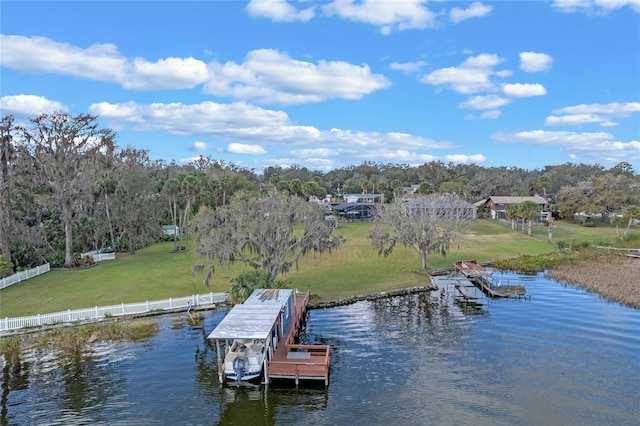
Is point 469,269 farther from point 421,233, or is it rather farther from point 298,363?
point 298,363

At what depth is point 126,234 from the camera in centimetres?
5959

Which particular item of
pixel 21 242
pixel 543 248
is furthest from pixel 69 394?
pixel 543 248

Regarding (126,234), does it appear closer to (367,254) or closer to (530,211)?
(367,254)

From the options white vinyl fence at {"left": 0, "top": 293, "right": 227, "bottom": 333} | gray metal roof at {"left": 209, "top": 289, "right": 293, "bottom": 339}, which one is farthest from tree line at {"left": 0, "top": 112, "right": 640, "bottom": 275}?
gray metal roof at {"left": 209, "top": 289, "right": 293, "bottom": 339}

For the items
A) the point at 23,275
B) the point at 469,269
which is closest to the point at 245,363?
the point at 469,269

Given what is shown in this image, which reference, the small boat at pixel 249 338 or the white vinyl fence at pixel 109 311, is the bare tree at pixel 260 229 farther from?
the small boat at pixel 249 338

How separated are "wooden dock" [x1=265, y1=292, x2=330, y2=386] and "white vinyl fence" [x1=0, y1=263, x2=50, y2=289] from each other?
28134 millimetres

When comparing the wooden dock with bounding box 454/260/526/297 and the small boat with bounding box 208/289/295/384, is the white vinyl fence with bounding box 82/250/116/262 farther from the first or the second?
the wooden dock with bounding box 454/260/526/297

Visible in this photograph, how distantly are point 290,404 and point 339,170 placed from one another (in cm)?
16878

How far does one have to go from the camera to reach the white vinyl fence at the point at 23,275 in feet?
125

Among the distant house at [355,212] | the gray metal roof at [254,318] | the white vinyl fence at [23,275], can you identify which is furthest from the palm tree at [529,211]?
the white vinyl fence at [23,275]

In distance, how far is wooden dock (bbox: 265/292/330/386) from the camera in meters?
20.8

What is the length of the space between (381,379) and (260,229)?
51.9ft

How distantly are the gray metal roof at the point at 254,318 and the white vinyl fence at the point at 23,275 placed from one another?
25245 mm
